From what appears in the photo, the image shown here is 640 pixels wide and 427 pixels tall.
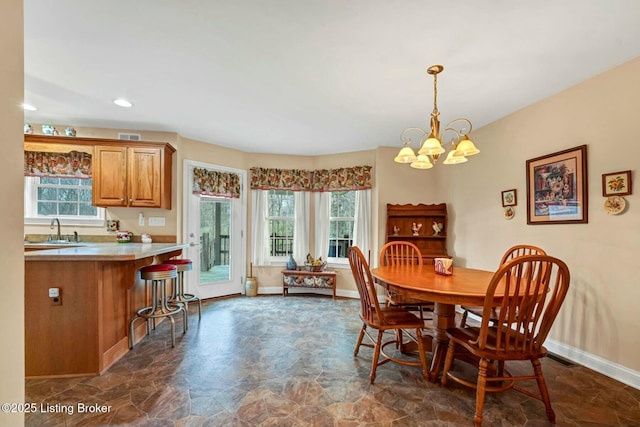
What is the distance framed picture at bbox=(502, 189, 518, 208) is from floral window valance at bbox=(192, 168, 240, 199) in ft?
12.2

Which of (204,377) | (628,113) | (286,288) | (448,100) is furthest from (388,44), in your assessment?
(286,288)

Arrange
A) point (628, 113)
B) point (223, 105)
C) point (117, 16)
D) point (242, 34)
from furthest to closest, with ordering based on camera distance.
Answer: point (223, 105), point (628, 113), point (242, 34), point (117, 16)

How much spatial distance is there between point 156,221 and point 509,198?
14.6 ft

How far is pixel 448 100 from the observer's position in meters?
2.74

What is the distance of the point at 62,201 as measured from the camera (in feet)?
12.0

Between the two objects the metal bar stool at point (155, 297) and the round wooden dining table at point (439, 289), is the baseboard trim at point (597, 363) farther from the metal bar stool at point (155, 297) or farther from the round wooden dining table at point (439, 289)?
the metal bar stool at point (155, 297)

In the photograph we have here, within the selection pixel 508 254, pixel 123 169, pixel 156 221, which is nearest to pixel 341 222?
pixel 508 254

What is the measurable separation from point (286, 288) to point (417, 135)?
3.11m

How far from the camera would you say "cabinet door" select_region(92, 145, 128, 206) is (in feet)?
11.2

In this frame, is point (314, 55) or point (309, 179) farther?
point (309, 179)

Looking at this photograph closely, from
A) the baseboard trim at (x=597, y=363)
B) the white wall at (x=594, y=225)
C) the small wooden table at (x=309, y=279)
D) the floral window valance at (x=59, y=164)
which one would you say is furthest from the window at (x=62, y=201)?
the baseboard trim at (x=597, y=363)

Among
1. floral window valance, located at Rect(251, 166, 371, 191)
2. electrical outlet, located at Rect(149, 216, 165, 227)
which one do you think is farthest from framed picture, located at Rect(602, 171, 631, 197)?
electrical outlet, located at Rect(149, 216, 165, 227)

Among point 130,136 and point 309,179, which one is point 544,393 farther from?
point 130,136

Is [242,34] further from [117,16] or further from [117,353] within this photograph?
[117,353]
